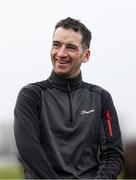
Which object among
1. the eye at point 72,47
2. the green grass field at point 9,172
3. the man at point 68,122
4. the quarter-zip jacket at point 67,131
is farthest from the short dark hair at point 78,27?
the green grass field at point 9,172

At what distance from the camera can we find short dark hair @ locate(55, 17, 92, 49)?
5.21 m

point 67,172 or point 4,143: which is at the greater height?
point 67,172

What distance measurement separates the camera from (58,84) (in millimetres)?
5172

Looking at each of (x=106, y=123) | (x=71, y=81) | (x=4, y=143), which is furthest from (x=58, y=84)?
(x=4, y=143)

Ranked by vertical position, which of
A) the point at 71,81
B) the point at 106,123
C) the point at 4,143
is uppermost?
the point at 71,81

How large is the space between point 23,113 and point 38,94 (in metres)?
0.19

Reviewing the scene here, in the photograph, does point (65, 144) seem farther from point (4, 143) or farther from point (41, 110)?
point (4, 143)

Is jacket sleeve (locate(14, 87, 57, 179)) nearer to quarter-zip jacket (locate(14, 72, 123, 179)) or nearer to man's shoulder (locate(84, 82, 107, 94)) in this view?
quarter-zip jacket (locate(14, 72, 123, 179))

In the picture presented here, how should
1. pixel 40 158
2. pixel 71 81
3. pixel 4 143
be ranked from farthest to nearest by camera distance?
1. pixel 4 143
2. pixel 71 81
3. pixel 40 158

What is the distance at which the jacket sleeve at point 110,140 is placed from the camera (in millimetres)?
5125

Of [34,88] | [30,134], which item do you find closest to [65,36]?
[34,88]

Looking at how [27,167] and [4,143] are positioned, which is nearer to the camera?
[27,167]

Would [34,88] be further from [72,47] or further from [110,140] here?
[110,140]

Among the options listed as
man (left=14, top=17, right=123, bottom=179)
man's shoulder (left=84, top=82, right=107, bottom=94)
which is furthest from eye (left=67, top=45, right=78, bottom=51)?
man's shoulder (left=84, top=82, right=107, bottom=94)
